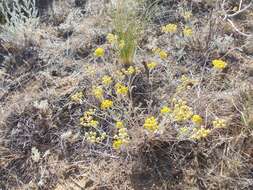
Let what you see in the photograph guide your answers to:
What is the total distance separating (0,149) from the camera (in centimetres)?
242

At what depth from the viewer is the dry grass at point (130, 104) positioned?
2.10 meters

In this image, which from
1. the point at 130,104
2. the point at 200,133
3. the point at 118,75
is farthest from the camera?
the point at 118,75

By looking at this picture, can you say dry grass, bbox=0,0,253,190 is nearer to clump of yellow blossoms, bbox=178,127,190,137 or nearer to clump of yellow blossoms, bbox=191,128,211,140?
clump of yellow blossoms, bbox=178,127,190,137

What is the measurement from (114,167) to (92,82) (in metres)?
0.67

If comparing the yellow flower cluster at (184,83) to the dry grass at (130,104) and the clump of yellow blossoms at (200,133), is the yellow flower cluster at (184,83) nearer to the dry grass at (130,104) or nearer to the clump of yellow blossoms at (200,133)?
the dry grass at (130,104)

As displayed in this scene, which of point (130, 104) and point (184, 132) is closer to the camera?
point (184, 132)

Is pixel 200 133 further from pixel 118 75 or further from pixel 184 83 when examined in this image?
pixel 118 75

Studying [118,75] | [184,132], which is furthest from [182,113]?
[118,75]

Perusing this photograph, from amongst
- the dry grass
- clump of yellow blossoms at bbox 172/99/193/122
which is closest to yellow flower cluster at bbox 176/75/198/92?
the dry grass

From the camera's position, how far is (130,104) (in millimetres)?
2174

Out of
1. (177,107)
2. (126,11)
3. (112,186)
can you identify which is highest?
(126,11)

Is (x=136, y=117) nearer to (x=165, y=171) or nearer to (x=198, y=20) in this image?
(x=165, y=171)

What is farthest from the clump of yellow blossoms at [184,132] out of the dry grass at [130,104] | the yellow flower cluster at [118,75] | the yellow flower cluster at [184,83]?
the yellow flower cluster at [118,75]

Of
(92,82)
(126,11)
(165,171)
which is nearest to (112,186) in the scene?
(165,171)
